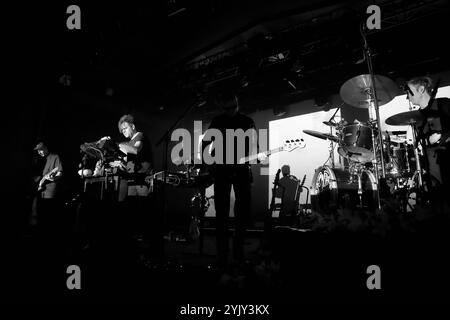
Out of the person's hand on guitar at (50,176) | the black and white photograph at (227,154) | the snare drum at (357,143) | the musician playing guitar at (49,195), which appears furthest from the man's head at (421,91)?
the person's hand on guitar at (50,176)

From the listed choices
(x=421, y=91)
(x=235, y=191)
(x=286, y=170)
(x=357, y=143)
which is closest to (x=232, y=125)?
(x=235, y=191)

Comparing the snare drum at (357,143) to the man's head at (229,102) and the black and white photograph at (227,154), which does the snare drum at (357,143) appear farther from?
the man's head at (229,102)

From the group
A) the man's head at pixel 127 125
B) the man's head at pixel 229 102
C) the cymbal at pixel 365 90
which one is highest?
the cymbal at pixel 365 90

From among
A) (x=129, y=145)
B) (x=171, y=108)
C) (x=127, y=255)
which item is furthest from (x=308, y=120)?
(x=127, y=255)

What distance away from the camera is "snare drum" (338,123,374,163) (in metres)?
5.32

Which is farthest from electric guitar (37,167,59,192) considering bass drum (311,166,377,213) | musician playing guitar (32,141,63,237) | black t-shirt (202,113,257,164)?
bass drum (311,166,377,213)

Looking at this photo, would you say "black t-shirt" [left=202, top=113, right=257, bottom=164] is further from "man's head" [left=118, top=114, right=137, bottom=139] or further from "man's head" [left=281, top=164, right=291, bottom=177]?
"man's head" [left=281, top=164, right=291, bottom=177]

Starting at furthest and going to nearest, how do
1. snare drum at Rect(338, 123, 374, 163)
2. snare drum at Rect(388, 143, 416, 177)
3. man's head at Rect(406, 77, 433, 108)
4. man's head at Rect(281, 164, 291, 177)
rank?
man's head at Rect(281, 164, 291, 177) < snare drum at Rect(338, 123, 374, 163) < snare drum at Rect(388, 143, 416, 177) < man's head at Rect(406, 77, 433, 108)

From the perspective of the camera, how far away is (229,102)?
10.8 feet

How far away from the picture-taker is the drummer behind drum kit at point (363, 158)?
483 cm

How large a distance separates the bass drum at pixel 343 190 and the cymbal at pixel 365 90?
1.40 meters

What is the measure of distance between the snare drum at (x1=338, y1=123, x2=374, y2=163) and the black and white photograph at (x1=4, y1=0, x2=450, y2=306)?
0.04m

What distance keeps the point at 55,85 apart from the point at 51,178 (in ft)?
15.1

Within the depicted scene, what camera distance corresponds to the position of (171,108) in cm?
1008
